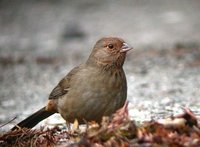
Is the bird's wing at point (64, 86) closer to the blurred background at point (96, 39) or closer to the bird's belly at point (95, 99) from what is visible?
the bird's belly at point (95, 99)

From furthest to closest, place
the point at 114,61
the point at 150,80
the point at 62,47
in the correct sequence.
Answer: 1. the point at 62,47
2. the point at 150,80
3. the point at 114,61

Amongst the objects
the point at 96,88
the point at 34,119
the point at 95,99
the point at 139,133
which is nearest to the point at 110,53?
the point at 96,88

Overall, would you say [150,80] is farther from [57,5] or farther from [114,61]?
[57,5]

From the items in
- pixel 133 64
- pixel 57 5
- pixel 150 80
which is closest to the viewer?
pixel 150 80

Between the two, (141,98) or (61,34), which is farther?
(61,34)

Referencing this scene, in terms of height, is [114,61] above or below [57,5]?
A: below

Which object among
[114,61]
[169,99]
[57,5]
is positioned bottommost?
[169,99]

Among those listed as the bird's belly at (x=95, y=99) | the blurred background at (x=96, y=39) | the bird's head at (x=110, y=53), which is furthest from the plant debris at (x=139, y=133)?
the blurred background at (x=96, y=39)

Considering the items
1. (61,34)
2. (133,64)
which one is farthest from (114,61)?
(61,34)

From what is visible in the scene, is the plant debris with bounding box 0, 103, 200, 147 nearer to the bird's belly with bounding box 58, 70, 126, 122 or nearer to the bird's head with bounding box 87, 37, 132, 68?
the bird's belly with bounding box 58, 70, 126, 122
